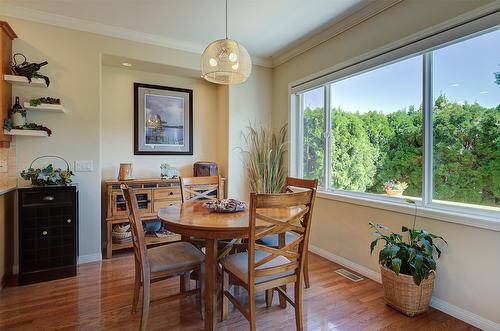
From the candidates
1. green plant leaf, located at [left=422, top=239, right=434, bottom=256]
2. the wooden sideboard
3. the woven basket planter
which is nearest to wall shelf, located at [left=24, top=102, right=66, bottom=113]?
the wooden sideboard

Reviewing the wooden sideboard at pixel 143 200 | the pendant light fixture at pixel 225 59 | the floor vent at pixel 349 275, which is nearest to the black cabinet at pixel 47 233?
the wooden sideboard at pixel 143 200

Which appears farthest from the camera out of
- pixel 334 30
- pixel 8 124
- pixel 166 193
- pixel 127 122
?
pixel 127 122

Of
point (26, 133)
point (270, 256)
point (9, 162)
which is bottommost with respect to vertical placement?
point (270, 256)

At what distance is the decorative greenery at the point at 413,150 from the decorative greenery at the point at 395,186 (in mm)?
40

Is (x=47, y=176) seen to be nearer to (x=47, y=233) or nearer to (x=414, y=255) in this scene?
(x=47, y=233)

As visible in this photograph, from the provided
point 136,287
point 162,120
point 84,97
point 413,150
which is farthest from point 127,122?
point 413,150

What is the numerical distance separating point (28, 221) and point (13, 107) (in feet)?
3.76

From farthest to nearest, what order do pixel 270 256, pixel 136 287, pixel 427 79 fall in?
pixel 427 79, pixel 136 287, pixel 270 256

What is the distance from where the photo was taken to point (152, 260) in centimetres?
190

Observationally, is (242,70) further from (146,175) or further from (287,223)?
(146,175)

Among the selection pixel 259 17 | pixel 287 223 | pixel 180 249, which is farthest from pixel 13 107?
pixel 287 223

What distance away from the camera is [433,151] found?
2.30 meters

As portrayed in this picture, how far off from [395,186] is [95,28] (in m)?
3.63

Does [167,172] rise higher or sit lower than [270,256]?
higher
